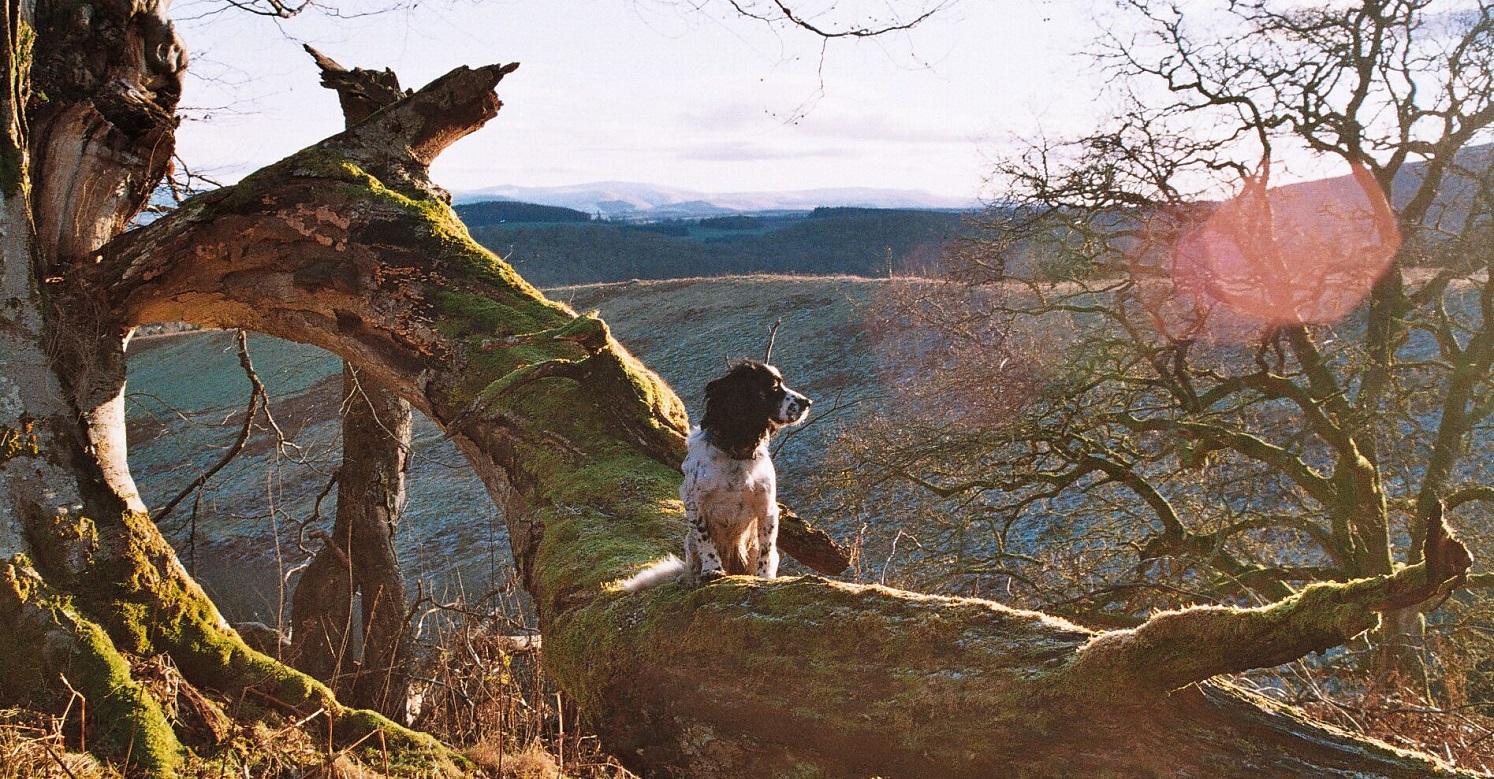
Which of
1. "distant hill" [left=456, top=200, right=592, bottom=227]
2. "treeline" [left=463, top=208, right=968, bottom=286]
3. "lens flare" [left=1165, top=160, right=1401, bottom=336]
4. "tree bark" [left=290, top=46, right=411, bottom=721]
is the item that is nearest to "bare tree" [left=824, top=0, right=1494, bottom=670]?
"lens flare" [left=1165, top=160, right=1401, bottom=336]

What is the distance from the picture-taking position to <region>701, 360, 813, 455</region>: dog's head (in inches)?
179

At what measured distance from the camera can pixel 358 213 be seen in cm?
631

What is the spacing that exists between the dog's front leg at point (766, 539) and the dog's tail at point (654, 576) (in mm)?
517

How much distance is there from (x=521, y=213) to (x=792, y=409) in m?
110

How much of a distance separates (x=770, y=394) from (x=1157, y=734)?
2.34 m

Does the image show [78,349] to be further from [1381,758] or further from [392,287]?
[1381,758]

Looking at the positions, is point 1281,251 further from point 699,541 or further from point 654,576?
point 654,576

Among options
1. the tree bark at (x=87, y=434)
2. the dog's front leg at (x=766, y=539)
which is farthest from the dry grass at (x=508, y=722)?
the dog's front leg at (x=766, y=539)

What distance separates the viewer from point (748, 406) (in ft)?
14.9

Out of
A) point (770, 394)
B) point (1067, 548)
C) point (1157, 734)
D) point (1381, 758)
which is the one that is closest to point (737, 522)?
point (770, 394)

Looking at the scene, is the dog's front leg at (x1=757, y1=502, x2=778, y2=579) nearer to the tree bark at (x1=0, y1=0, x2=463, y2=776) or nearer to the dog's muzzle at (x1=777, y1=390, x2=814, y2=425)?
the dog's muzzle at (x1=777, y1=390, x2=814, y2=425)

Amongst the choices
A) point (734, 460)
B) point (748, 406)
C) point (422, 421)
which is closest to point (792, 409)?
point (748, 406)

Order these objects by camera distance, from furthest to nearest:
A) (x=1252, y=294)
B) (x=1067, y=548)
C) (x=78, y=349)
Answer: (x=1067, y=548), (x=1252, y=294), (x=78, y=349)

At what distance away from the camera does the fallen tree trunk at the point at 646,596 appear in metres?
2.56
